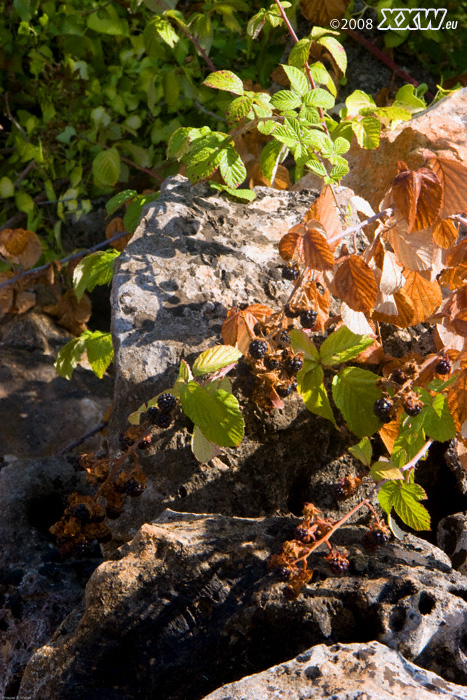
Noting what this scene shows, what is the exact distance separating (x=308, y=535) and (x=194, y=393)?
1.30 feet

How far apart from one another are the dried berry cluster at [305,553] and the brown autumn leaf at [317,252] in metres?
0.56

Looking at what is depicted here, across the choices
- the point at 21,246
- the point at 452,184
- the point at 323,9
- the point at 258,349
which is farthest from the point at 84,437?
the point at 323,9

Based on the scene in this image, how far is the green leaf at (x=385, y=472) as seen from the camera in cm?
147

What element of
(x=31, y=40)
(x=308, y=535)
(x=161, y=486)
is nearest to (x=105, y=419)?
(x=161, y=486)

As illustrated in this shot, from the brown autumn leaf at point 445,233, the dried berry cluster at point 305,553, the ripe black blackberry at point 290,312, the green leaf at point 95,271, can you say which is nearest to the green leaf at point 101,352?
the green leaf at point 95,271

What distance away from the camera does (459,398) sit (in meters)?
1.55

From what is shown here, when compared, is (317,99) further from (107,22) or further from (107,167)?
(107,22)

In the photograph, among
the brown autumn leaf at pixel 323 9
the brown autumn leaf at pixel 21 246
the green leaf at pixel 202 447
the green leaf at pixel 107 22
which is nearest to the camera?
the green leaf at pixel 202 447

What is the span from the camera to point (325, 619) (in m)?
1.27

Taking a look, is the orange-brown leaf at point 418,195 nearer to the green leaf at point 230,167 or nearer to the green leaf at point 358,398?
the green leaf at point 358,398

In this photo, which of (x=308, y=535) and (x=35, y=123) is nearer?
(x=308, y=535)

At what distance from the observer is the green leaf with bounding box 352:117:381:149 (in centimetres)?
209

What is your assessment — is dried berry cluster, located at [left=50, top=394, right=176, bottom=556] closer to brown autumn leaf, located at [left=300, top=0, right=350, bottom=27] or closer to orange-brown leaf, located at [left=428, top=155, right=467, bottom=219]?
orange-brown leaf, located at [left=428, top=155, right=467, bottom=219]

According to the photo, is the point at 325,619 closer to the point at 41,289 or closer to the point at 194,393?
the point at 194,393
